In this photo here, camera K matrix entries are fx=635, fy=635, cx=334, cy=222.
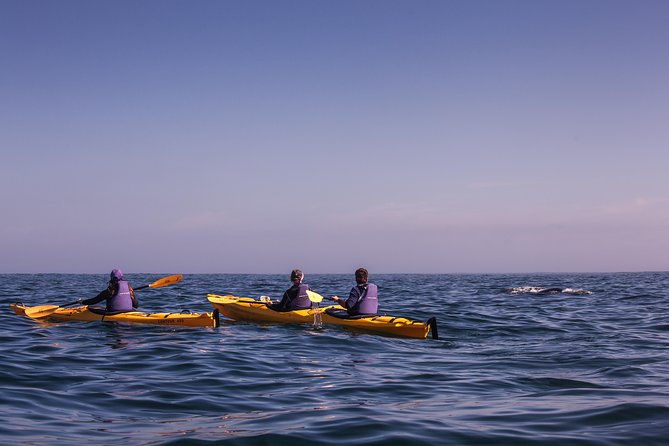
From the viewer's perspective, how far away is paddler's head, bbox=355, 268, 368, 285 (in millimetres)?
16125

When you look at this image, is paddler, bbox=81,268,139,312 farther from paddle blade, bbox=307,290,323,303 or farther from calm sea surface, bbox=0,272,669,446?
paddle blade, bbox=307,290,323,303

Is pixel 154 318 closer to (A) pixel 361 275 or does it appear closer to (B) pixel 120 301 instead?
(B) pixel 120 301

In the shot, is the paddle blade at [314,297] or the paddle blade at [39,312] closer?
the paddle blade at [314,297]

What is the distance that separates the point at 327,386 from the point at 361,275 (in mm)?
7127

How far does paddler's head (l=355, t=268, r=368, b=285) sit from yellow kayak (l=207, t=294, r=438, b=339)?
94cm

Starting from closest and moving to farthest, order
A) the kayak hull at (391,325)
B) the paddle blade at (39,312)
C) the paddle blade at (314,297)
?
1. the kayak hull at (391,325)
2. the paddle blade at (314,297)
3. the paddle blade at (39,312)

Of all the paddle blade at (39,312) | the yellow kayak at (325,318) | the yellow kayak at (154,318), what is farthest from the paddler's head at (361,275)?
the paddle blade at (39,312)

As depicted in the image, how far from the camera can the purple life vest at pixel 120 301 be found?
56.7 ft

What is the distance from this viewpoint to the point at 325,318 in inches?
682

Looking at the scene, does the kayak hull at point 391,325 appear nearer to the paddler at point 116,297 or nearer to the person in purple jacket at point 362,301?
the person in purple jacket at point 362,301

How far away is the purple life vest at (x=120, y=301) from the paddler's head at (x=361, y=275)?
6362 millimetres

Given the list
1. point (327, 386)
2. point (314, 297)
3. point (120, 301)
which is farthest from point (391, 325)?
point (120, 301)

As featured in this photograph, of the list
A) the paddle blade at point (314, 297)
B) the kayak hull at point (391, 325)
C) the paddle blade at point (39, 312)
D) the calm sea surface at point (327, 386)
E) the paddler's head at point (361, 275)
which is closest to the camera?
the calm sea surface at point (327, 386)

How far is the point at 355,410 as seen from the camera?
7.51 metres
